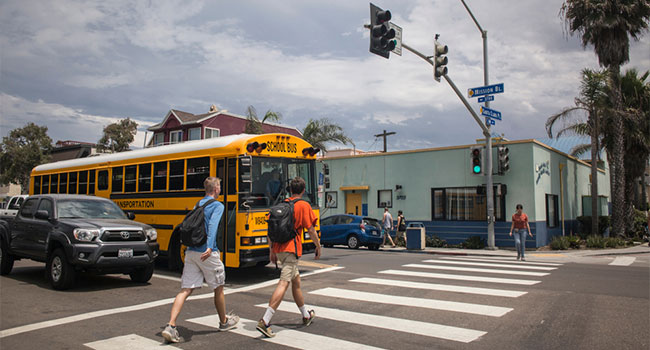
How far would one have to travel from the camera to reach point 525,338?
225 inches

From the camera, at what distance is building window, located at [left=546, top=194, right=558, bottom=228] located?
71.2ft

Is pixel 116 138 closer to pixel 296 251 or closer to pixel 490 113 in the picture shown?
pixel 490 113

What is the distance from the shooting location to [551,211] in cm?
2230

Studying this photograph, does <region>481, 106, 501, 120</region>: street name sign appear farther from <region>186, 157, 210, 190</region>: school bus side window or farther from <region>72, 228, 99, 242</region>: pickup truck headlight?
<region>72, 228, 99, 242</region>: pickup truck headlight

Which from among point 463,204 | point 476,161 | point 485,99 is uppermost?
point 485,99

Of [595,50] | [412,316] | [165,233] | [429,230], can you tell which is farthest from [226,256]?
[595,50]

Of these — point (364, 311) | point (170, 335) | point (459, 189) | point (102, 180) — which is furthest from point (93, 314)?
point (459, 189)

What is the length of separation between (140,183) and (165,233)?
1763 mm

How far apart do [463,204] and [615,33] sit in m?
10.6

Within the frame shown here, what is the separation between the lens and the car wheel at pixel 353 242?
1956 centimetres

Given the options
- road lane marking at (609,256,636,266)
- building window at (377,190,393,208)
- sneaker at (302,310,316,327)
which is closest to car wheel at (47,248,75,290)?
sneaker at (302,310,316,327)

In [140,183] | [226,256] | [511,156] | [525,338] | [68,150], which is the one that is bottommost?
[525,338]

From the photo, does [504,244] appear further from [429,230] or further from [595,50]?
[595,50]

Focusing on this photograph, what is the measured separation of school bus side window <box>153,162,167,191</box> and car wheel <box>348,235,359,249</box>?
9.88 metres
